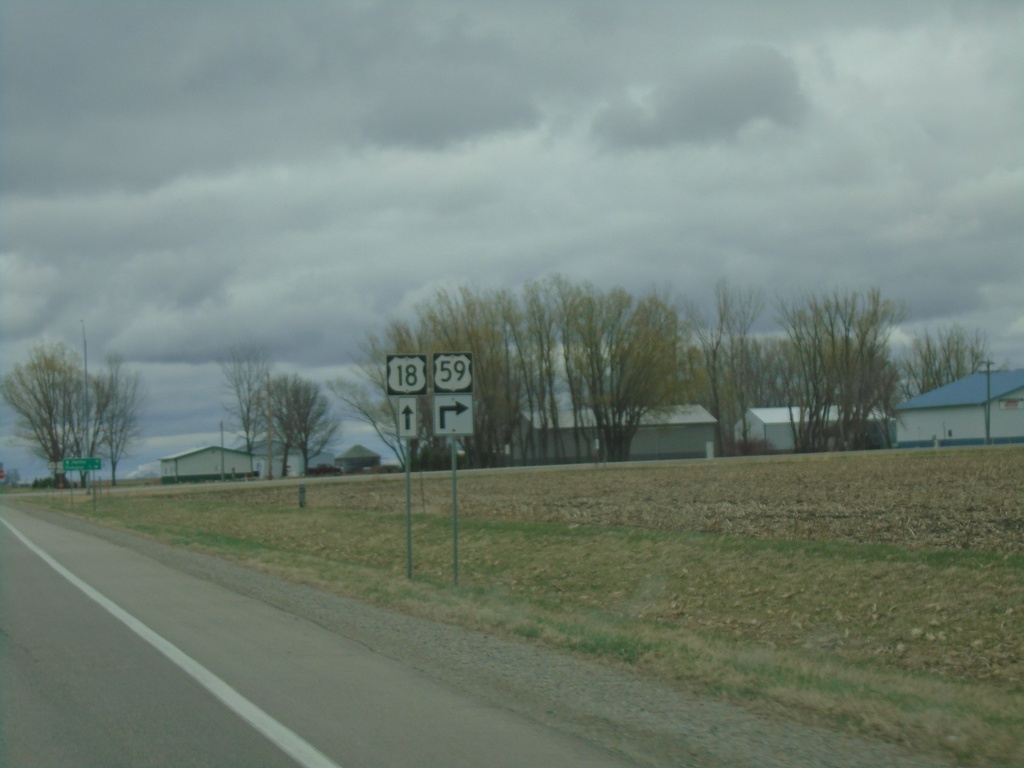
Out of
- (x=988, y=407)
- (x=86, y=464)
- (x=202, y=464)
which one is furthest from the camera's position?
(x=202, y=464)

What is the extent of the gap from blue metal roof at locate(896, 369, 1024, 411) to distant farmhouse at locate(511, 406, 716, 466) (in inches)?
765

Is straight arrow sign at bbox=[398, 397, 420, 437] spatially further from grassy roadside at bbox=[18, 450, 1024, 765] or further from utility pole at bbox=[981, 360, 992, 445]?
utility pole at bbox=[981, 360, 992, 445]

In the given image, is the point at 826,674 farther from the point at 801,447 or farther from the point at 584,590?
the point at 801,447

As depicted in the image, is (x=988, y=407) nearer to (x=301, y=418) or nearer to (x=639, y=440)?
(x=639, y=440)

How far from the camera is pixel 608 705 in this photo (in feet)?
26.3

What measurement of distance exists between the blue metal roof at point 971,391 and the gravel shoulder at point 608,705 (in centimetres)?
8468

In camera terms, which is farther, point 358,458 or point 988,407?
point 358,458

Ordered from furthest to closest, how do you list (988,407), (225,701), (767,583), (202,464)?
(202,464)
(988,407)
(767,583)
(225,701)

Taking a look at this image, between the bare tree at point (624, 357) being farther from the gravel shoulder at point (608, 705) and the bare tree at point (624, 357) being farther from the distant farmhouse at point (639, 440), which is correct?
the gravel shoulder at point (608, 705)

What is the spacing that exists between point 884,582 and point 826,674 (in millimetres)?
6267

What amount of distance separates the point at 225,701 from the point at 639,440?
91.6 meters

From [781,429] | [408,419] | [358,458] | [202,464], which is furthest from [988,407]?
[202,464]

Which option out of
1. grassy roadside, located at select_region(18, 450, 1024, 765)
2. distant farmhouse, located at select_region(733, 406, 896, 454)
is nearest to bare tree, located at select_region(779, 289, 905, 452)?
distant farmhouse, located at select_region(733, 406, 896, 454)

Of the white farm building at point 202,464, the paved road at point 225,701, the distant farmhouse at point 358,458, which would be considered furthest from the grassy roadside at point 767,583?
the distant farmhouse at point 358,458
